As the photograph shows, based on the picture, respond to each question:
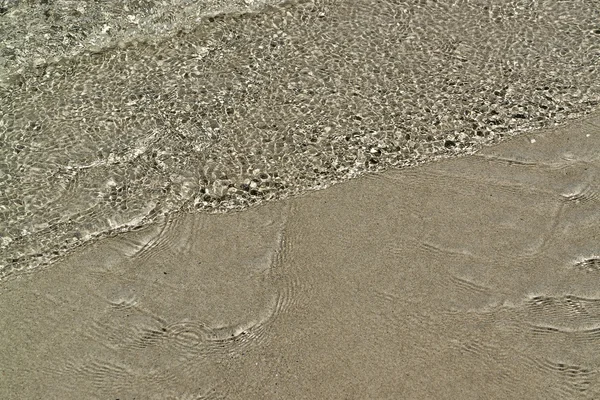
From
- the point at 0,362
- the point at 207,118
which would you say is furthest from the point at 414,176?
the point at 0,362

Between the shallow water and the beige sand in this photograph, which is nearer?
the beige sand

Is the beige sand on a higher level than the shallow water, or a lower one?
lower

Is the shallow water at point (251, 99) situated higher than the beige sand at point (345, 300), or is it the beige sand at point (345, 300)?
the shallow water at point (251, 99)

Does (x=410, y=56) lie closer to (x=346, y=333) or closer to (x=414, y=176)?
(x=414, y=176)

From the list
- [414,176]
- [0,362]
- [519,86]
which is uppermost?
[519,86]
